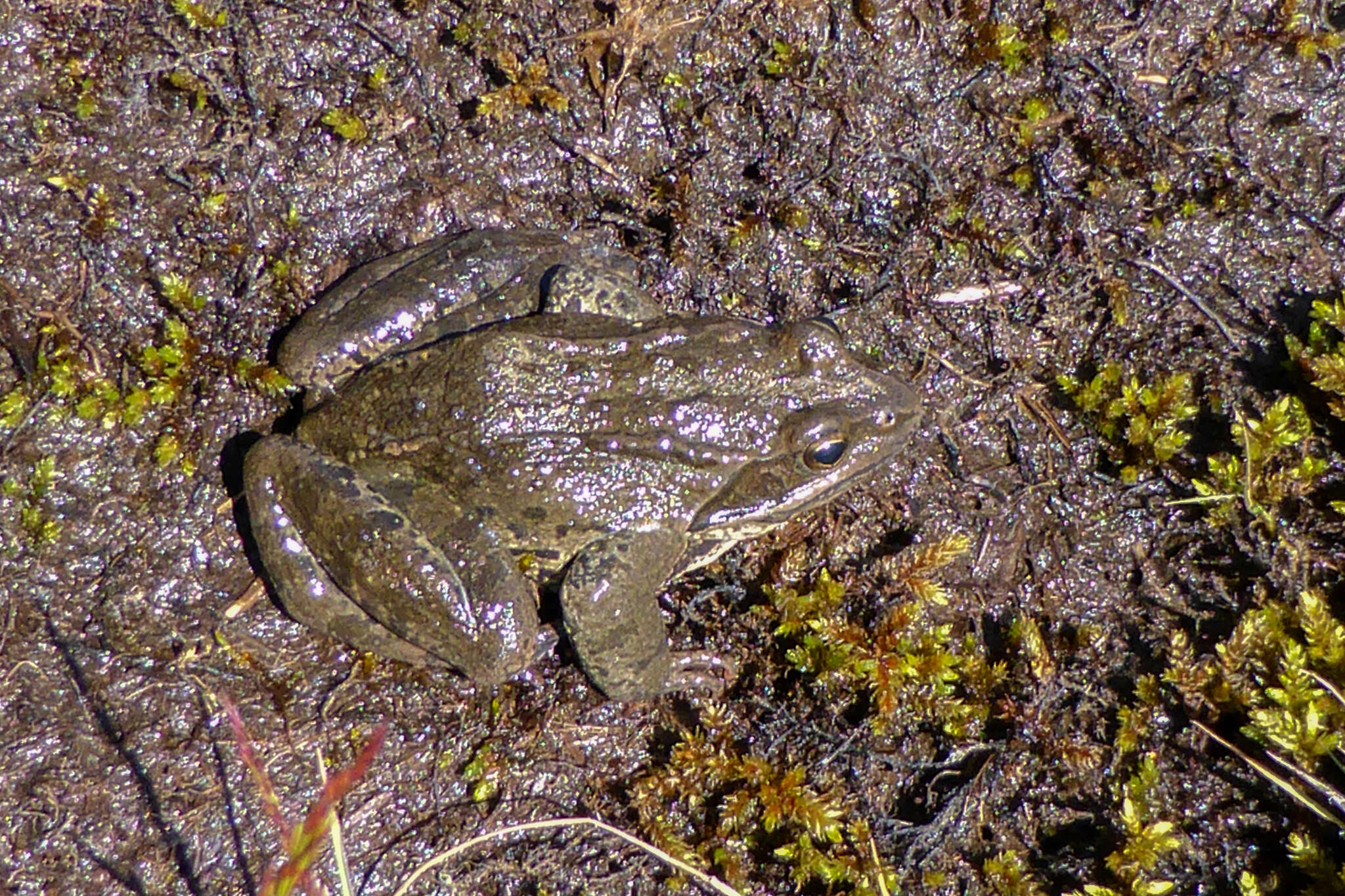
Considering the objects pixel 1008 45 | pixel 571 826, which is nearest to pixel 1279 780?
pixel 571 826

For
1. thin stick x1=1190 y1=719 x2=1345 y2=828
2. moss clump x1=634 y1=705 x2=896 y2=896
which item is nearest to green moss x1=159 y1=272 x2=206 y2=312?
moss clump x1=634 y1=705 x2=896 y2=896

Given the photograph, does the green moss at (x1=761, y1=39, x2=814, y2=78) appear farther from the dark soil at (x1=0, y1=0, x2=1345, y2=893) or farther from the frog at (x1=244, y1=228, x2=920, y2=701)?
the frog at (x1=244, y1=228, x2=920, y2=701)

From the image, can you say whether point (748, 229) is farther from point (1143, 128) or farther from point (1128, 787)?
point (1128, 787)

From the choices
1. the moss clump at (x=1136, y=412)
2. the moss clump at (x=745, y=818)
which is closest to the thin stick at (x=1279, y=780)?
the moss clump at (x=1136, y=412)

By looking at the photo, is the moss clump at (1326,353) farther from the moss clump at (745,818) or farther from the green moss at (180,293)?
the green moss at (180,293)

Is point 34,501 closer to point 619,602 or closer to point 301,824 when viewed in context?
point 301,824

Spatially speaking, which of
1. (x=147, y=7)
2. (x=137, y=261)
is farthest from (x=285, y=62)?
(x=137, y=261)

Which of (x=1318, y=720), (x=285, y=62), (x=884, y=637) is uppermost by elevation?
(x=285, y=62)
